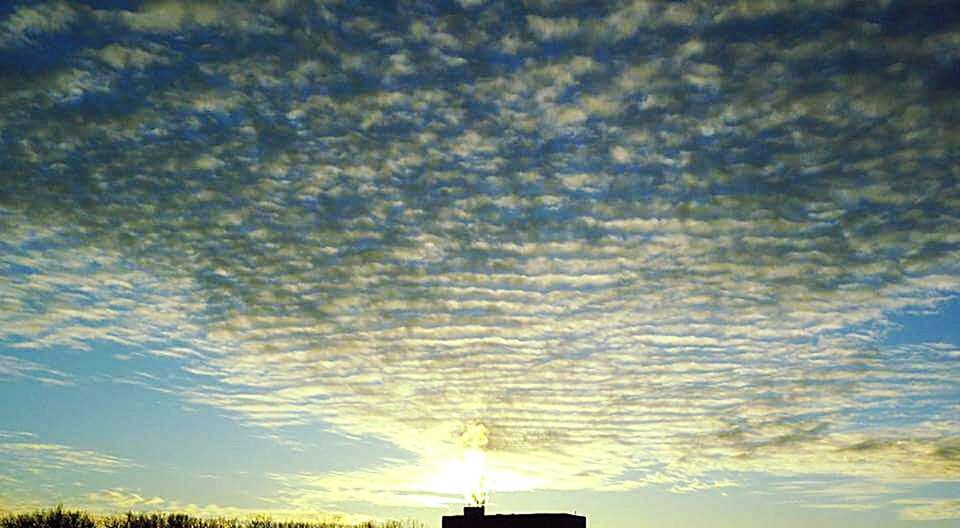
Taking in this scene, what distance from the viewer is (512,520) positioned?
7581 centimetres

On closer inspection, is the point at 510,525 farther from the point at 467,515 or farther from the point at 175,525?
the point at 175,525

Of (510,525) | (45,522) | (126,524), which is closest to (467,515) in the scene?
(510,525)

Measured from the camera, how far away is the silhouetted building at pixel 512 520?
244ft

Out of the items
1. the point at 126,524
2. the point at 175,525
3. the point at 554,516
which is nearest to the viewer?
the point at 554,516

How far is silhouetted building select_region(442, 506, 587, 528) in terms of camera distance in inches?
2933

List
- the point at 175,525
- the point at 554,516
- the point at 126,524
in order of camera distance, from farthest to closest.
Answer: the point at 175,525 < the point at 126,524 < the point at 554,516

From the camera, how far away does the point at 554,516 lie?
74.6 meters

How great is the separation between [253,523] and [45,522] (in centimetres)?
2570

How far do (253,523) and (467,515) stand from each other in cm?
5952

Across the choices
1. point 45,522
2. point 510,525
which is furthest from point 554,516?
point 45,522

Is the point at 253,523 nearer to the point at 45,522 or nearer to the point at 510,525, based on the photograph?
the point at 45,522

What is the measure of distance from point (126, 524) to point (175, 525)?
9.17 meters

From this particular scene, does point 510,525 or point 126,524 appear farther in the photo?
point 126,524

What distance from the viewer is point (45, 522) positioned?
118 meters
